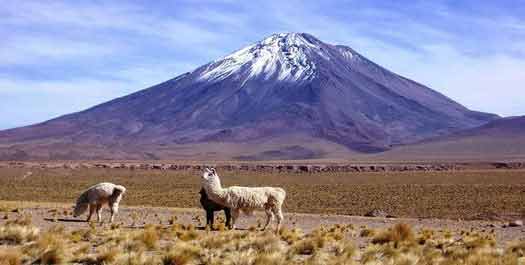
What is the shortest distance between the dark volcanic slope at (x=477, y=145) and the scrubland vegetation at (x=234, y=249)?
305ft

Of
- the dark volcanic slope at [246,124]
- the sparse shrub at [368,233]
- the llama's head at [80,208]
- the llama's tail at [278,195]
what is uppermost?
the dark volcanic slope at [246,124]

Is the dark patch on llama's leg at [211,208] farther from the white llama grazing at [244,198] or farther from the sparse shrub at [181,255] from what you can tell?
the sparse shrub at [181,255]

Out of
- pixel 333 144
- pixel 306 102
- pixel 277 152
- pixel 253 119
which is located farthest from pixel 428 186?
pixel 306 102

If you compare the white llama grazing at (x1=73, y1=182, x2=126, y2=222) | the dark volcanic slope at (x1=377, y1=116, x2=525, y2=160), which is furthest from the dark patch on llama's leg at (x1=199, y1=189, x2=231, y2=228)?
the dark volcanic slope at (x1=377, y1=116, x2=525, y2=160)

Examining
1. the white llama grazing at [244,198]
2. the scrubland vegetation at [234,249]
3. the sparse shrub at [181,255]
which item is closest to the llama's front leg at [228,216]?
the white llama grazing at [244,198]

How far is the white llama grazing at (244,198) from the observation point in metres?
16.9

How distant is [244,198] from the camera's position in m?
17.0

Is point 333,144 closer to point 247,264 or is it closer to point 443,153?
point 443,153

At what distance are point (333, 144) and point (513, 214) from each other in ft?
395

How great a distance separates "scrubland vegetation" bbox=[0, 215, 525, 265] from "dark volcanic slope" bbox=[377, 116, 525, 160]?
9305 centimetres

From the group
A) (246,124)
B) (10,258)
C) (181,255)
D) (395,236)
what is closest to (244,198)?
(395,236)

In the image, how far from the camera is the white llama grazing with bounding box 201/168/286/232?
16938mm

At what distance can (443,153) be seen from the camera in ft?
387

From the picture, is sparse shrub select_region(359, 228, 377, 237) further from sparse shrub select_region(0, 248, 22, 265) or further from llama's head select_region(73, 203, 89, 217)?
sparse shrub select_region(0, 248, 22, 265)
